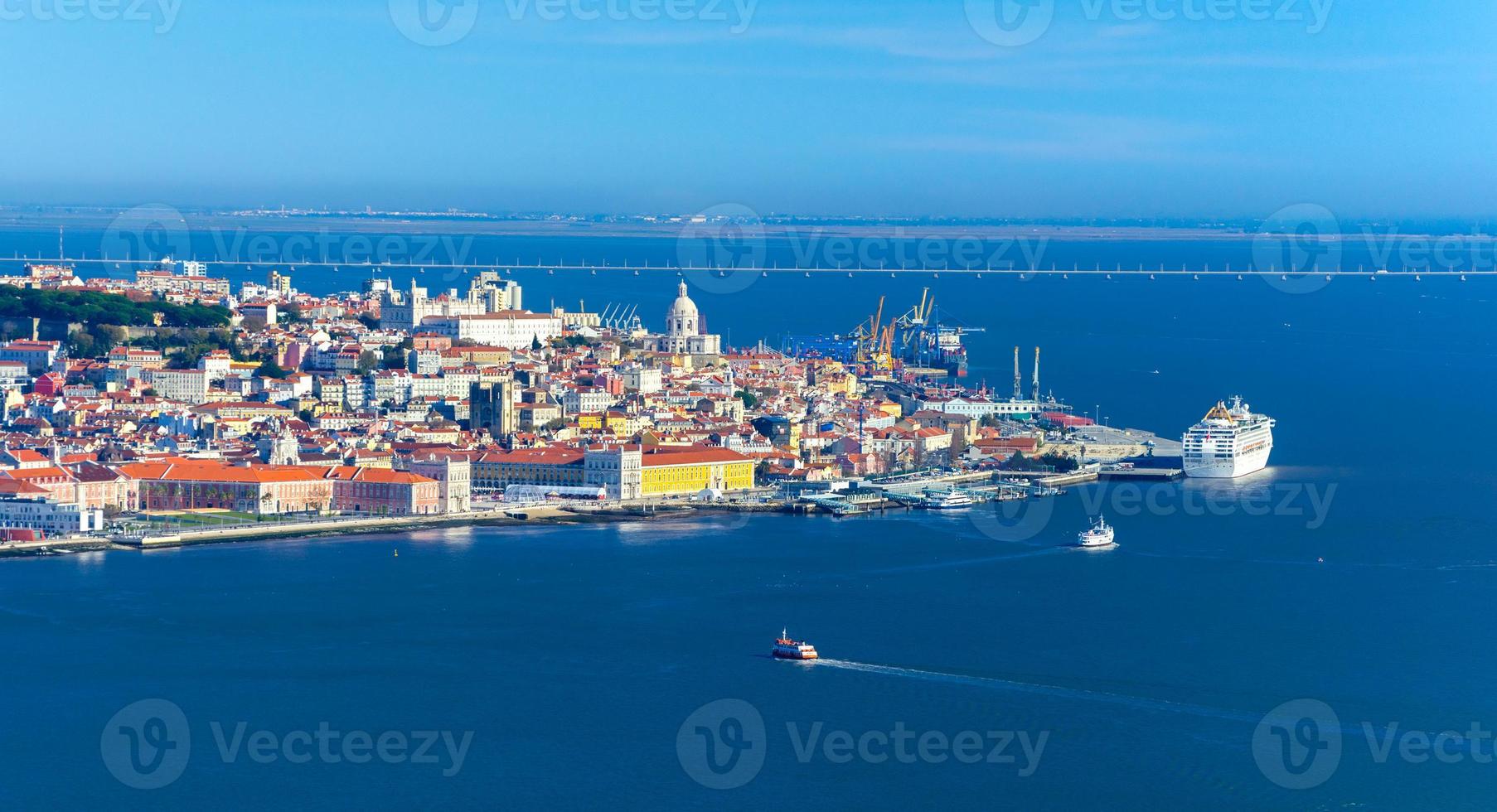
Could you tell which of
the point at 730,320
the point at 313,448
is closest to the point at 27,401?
the point at 313,448

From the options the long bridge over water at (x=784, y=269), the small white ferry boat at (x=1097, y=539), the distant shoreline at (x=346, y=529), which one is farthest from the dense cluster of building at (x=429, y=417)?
the long bridge over water at (x=784, y=269)

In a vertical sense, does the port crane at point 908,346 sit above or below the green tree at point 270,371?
above

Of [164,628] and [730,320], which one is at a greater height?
[730,320]

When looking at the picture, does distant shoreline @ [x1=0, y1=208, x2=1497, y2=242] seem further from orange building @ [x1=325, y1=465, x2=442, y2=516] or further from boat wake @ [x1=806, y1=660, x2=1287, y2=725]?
boat wake @ [x1=806, y1=660, x2=1287, y2=725]

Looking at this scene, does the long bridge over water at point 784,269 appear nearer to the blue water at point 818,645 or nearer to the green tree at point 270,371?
the green tree at point 270,371

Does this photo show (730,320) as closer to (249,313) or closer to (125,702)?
(249,313)

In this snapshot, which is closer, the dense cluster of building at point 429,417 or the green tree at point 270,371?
the dense cluster of building at point 429,417

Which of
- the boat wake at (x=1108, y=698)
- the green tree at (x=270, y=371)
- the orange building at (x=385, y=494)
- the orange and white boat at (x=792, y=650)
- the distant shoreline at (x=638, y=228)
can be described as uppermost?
the distant shoreline at (x=638, y=228)
